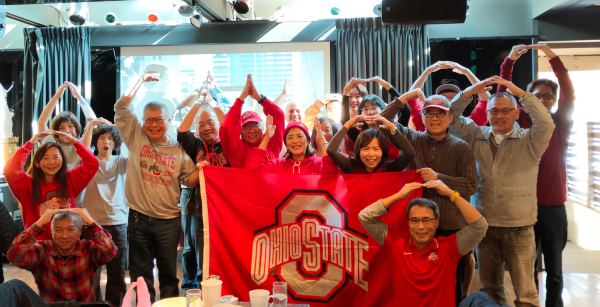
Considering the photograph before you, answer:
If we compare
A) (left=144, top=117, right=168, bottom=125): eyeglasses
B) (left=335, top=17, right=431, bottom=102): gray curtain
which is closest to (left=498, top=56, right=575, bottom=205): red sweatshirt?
(left=335, top=17, right=431, bottom=102): gray curtain

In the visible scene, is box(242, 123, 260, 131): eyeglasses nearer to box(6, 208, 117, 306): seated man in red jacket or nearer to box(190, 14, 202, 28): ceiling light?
box(6, 208, 117, 306): seated man in red jacket

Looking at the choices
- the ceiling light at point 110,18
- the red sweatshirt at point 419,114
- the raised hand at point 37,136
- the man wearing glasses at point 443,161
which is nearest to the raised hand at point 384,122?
the man wearing glasses at point 443,161

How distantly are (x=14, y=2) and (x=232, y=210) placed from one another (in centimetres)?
277

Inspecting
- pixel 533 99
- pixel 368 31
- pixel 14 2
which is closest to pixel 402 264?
pixel 533 99

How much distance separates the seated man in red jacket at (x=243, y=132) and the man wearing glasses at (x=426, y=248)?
1090mm

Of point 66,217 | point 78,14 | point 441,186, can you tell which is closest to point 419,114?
point 441,186

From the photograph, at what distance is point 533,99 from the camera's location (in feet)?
8.64

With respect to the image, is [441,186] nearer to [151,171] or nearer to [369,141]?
[369,141]

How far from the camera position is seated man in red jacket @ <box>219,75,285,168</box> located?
309 cm

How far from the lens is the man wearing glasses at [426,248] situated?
2.26 metres

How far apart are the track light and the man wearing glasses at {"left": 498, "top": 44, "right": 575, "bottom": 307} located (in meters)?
4.66

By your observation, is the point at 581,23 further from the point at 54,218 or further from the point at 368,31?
the point at 54,218

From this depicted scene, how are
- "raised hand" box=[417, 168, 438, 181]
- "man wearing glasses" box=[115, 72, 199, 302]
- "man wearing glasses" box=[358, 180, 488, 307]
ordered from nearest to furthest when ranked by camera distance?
1. "man wearing glasses" box=[358, 180, 488, 307]
2. "raised hand" box=[417, 168, 438, 181]
3. "man wearing glasses" box=[115, 72, 199, 302]

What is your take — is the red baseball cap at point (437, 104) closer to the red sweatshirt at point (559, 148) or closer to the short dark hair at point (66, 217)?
the red sweatshirt at point (559, 148)
